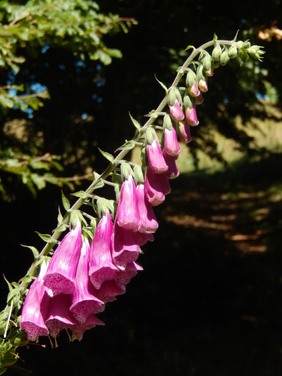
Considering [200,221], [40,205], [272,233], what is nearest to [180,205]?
[200,221]

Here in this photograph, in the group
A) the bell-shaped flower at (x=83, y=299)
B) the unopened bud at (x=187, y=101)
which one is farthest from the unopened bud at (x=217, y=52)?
the bell-shaped flower at (x=83, y=299)

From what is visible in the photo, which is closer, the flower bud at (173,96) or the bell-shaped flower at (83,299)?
the bell-shaped flower at (83,299)

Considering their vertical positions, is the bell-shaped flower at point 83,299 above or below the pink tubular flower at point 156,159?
below

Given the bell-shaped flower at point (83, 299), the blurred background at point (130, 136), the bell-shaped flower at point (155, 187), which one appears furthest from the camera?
the blurred background at point (130, 136)

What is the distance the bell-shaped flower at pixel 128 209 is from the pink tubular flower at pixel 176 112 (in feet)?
0.72

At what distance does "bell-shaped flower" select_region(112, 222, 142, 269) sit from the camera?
5.74 feet

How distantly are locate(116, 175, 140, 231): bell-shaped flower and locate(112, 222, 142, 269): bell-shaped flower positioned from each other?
49mm

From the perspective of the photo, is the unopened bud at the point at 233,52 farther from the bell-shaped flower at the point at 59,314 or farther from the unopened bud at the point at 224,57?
the bell-shaped flower at the point at 59,314

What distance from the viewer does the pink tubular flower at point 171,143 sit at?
5.99ft

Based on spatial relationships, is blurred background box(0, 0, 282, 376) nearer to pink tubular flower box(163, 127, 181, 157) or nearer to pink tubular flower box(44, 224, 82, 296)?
pink tubular flower box(44, 224, 82, 296)

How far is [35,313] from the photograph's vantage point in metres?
1.76

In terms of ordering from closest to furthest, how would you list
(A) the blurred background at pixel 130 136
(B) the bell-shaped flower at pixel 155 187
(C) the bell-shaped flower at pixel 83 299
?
(C) the bell-shaped flower at pixel 83 299
(B) the bell-shaped flower at pixel 155 187
(A) the blurred background at pixel 130 136

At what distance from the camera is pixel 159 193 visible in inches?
72.2

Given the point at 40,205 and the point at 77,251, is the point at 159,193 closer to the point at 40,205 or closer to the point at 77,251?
the point at 77,251
